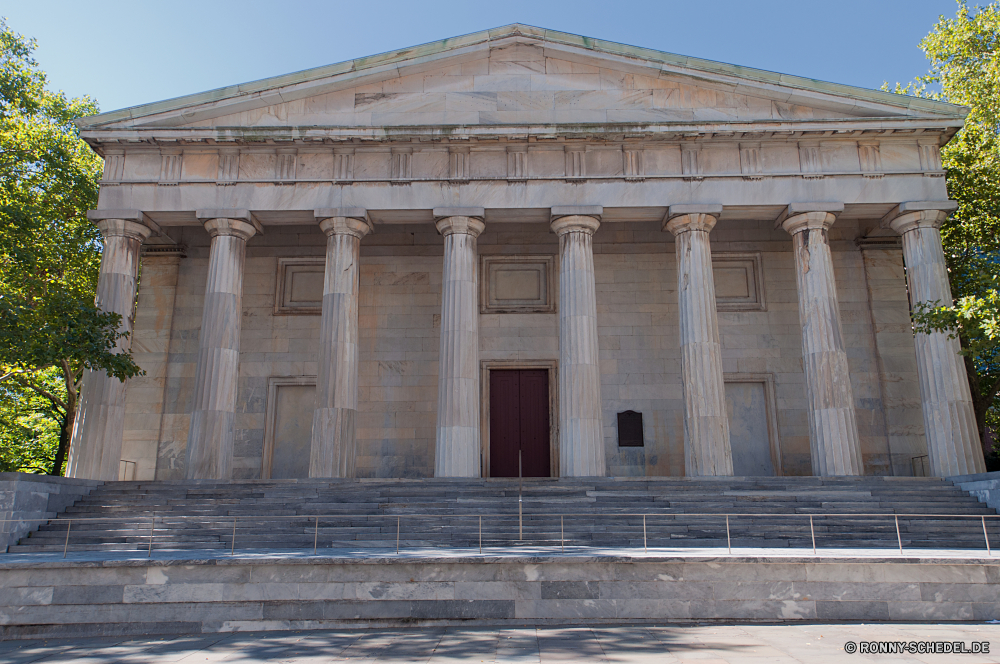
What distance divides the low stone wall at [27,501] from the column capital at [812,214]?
2281 centimetres

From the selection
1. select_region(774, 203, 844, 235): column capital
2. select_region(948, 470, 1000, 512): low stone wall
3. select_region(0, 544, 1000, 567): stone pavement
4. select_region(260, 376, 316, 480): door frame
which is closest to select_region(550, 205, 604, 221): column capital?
select_region(774, 203, 844, 235): column capital

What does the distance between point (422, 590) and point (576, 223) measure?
14.7m

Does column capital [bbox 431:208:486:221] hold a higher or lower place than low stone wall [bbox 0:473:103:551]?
higher

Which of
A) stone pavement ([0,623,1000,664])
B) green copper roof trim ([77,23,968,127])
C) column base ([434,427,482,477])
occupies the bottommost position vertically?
stone pavement ([0,623,1000,664])

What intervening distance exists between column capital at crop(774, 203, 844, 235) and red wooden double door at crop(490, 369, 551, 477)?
1024 cm

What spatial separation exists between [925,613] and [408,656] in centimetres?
839

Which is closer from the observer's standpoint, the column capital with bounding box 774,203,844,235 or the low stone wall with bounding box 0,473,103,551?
the low stone wall with bounding box 0,473,103,551

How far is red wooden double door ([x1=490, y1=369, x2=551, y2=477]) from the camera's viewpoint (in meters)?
27.1

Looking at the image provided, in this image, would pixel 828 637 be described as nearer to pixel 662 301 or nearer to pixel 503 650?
pixel 503 650

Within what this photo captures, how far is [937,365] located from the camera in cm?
2261

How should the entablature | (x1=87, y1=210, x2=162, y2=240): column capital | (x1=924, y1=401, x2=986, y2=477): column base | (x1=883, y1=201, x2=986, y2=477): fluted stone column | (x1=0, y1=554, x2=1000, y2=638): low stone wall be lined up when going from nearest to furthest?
(x1=0, y1=554, x2=1000, y2=638): low stone wall, (x1=924, y1=401, x2=986, y2=477): column base, (x1=883, y1=201, x2=986, y2=477): fluted stone column, (x1=87, y1=210, x2=162, y2=240): column capital, the entablature

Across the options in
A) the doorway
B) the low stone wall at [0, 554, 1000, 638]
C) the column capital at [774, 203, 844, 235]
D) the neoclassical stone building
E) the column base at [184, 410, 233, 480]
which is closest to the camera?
the low stone wall at [0, 554, 1000, 638]

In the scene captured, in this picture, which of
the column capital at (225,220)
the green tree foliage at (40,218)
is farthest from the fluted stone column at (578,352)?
the green tree foliage at (40,218)

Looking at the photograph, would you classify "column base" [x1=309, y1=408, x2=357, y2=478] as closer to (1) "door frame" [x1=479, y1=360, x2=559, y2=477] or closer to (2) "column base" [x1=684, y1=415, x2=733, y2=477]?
(1) "door frame" [x1=479, y1=360, x2=559, y2=477]
